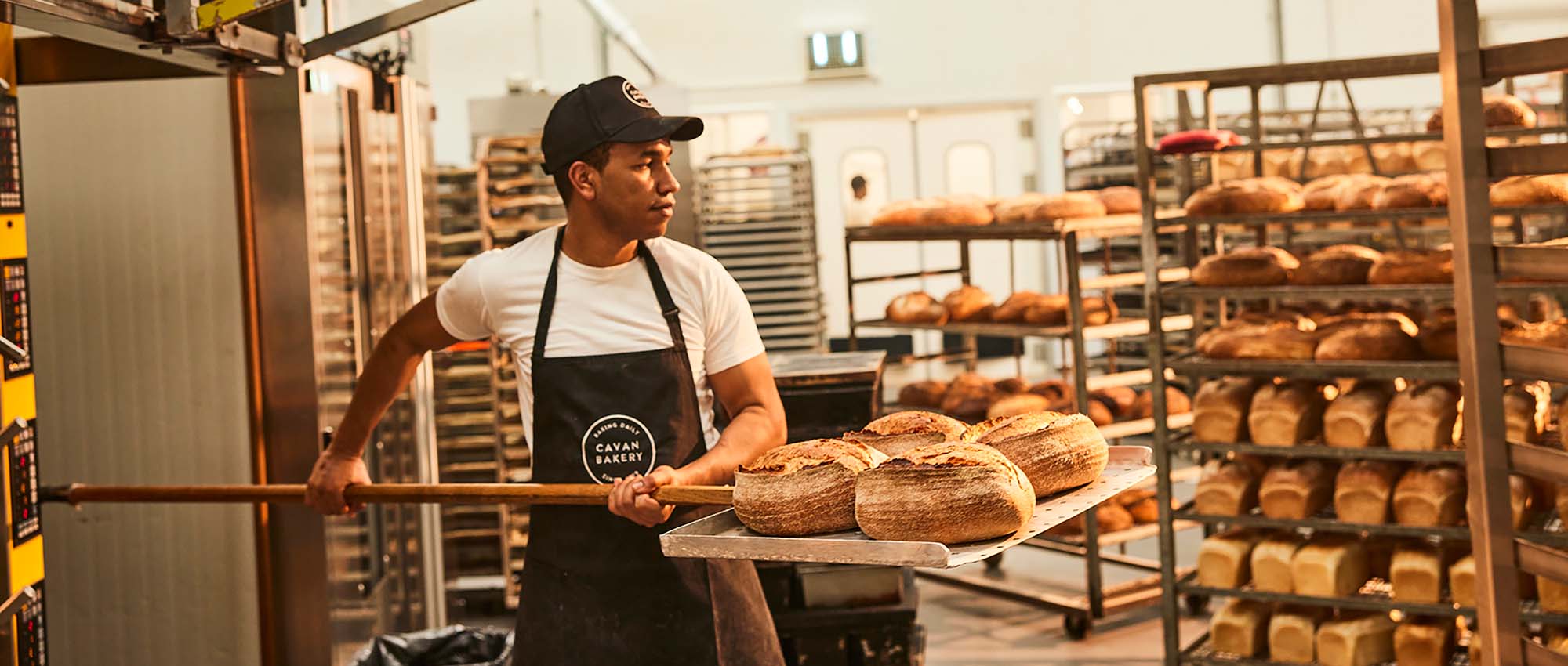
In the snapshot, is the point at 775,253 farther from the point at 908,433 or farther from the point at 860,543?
the point at 860,543

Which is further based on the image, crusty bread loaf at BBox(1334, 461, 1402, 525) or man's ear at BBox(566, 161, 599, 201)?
crusty bread loaf at BBox(1334, 461, 1402, 525)

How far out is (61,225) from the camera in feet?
9.22

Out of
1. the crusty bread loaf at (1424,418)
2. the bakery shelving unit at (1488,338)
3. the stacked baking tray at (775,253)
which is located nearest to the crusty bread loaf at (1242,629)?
the crusty bread loaf at (1424,418)

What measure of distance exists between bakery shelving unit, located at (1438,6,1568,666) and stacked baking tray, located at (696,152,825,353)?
13.9 ft

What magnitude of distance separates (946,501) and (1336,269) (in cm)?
261

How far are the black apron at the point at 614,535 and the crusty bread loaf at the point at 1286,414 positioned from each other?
2.15 meters

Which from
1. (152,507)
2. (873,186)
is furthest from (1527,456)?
(873,186)

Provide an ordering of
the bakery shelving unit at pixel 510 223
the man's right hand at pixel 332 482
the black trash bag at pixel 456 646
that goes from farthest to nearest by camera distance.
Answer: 1. the bakery shelving unit at pixel 510 223
2. the black trash bag at pixel 456 646
3. the man's right hand at pixel 332 482

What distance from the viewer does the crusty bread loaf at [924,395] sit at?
544cm

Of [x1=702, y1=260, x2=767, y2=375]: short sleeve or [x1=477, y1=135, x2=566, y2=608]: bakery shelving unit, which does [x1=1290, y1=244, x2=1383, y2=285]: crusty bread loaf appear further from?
[x1=477, y1=135, x2=566, y2=608]: bakery shelving unit

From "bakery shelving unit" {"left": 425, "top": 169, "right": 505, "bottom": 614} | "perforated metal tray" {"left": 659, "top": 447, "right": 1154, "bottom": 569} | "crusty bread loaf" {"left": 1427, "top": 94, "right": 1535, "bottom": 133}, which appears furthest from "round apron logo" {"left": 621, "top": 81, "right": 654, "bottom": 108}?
"crusty bread loaf" {"left": 1427, "top": 94, "right": 1535, "bottom": 133}

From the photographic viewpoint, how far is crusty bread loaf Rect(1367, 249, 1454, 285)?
12.2 feet

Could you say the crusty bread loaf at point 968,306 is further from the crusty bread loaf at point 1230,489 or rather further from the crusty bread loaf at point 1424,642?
the crusty bread loaf at point 1424,642

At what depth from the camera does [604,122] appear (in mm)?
2135
